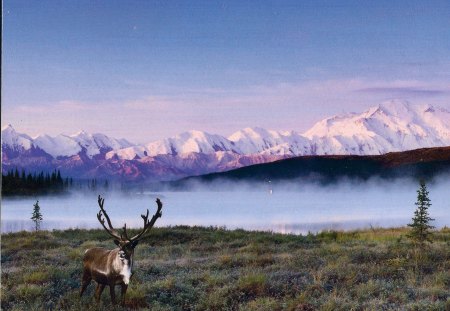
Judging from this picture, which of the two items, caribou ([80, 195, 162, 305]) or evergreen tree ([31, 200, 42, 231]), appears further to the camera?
evergreen tree ([31, 200, 42, 231])

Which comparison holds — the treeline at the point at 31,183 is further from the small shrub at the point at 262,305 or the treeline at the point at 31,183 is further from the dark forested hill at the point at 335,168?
the small shrub at the point at 262,305

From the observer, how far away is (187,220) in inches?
1651

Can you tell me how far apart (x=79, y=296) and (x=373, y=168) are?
113 m

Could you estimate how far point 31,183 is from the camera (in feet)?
331

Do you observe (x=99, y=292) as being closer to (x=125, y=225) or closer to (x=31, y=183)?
(x=125, y=225)

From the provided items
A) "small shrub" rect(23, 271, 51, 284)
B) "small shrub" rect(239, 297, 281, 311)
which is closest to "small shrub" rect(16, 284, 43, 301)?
"small shrub" rect(23, 271, 51, 284)

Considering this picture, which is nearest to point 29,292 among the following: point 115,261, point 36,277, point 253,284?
point 36,277

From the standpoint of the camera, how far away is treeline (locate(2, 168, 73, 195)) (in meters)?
97.1

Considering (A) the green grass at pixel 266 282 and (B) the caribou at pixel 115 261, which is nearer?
(B) the caribou at pixel 115 261

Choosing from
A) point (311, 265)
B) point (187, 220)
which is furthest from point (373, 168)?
point (311, 265)

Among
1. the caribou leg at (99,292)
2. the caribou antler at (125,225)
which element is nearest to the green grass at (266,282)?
the caribou leg at (99,292)

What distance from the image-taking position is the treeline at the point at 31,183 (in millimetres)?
97088

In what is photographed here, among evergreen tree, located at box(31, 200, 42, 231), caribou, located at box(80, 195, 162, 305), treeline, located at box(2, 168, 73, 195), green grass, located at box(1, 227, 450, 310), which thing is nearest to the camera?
caribou, located at box(80, 195, 162, 305)

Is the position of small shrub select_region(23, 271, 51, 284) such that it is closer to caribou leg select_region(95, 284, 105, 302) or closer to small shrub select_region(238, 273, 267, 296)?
caribou leg select_region(95, 284, 105, 302)
